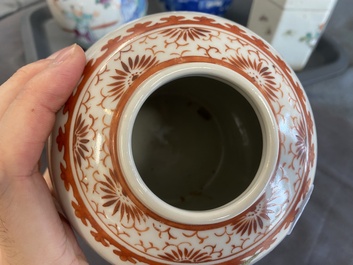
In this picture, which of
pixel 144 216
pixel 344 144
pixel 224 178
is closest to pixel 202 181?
pixel 224 178

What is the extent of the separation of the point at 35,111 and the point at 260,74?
1.02ft

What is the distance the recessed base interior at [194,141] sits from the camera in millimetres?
660

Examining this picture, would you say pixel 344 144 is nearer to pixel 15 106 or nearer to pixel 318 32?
pixel 318 32

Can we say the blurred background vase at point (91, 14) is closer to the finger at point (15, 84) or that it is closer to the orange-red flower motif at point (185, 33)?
the finger at point (15, 84)

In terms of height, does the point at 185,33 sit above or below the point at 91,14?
above

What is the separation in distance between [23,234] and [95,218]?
0.14m

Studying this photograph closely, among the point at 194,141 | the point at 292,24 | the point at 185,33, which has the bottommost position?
the point at 194,141

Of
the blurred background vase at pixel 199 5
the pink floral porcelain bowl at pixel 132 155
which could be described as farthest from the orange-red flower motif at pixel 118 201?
the blurred background vase at pixel 199 5

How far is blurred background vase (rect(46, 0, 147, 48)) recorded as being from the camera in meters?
0.93

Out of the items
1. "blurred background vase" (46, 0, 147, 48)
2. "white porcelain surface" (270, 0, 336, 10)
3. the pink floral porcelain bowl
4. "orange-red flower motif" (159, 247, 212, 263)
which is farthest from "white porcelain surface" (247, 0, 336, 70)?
"orange-red flower motif" (159, 247, 212, 263)

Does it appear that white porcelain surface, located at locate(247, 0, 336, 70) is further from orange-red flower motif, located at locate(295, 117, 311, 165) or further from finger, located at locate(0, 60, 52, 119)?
finger, located at locate(0, 60, 52, 119)

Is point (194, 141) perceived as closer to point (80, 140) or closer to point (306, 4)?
point (80, 140)

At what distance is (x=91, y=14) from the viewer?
94 centimetres

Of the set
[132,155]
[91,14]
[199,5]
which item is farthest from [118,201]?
[199,5]
